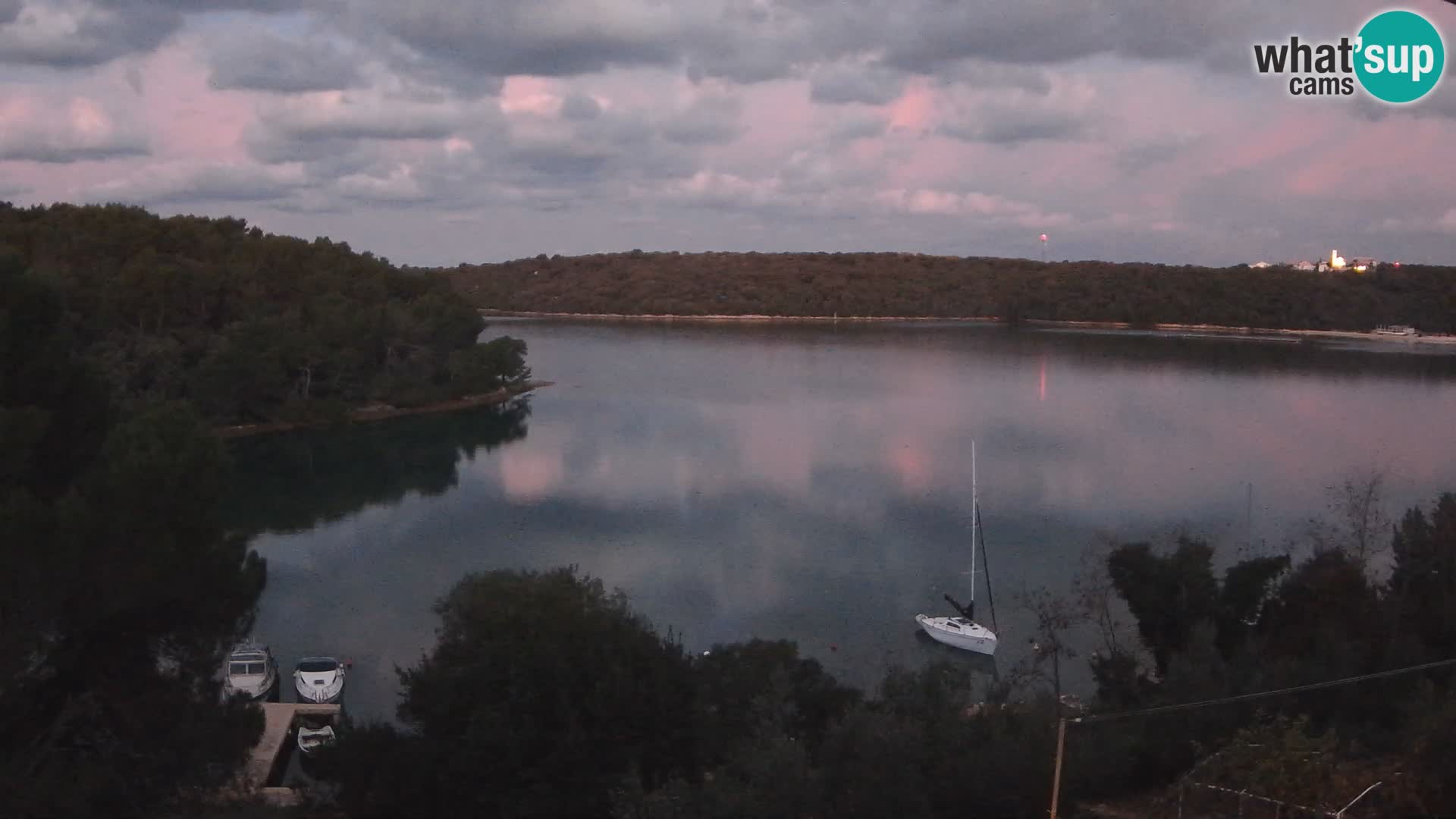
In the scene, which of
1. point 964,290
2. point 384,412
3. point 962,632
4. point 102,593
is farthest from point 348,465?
point 964,290

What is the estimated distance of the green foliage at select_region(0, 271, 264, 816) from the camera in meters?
5.03

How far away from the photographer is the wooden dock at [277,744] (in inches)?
288

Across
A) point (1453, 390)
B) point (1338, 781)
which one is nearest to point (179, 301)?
point (1338, 781)

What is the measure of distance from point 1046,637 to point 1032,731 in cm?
535

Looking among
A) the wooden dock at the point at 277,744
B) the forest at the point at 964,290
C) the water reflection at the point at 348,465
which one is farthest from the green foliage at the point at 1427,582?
the forest at the point at 964,290

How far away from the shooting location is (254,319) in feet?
84.3

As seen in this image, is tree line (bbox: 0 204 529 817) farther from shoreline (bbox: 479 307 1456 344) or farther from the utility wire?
shoreline (bbox: 479 307 1456 344)

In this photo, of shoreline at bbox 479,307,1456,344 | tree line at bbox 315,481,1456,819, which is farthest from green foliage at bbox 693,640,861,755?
shoreline at bbox 479,307,1456,344

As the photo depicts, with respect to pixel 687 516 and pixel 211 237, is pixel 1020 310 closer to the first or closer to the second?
pixel 211 237

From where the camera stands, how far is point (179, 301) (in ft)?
84.3

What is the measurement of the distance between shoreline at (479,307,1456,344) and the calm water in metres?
16.8

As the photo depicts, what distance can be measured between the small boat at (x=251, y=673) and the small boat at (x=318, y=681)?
0.25 meters

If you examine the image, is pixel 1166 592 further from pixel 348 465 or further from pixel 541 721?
pixel 348 465

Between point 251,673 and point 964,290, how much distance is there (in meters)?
59.9
